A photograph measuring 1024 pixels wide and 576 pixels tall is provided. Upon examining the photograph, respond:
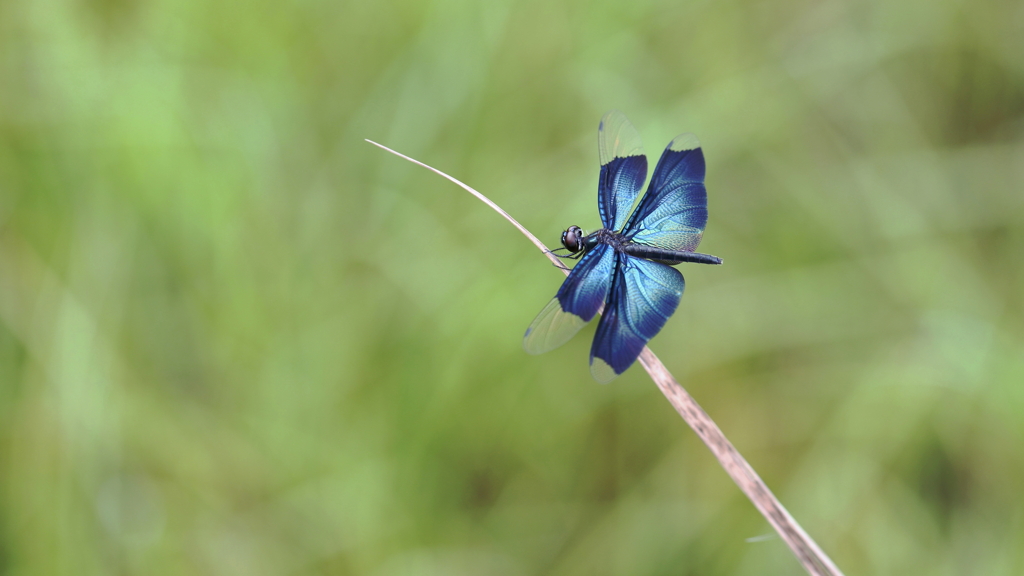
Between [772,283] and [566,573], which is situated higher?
[772,283]

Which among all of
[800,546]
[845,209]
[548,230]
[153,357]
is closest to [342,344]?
[153,357]

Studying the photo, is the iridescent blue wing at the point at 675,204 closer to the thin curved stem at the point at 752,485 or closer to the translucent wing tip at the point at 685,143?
the translucent wing tip at the point at 685,143

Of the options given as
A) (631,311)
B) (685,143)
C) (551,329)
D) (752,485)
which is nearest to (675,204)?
(685,143)

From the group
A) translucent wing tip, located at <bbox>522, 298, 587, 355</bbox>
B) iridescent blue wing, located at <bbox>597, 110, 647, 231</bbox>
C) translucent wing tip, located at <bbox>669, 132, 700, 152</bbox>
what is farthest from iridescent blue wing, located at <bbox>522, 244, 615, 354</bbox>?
translucent wing tip, located at <bbox>669, 132, 700, 152</bbox>

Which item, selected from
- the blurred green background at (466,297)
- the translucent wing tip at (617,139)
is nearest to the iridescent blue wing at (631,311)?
the translucent wing tip at (617,139)

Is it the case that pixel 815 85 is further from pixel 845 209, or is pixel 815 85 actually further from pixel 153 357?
pixel 153 357

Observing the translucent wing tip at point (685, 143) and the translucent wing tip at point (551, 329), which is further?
the translucent wing tip at point (685, 143)

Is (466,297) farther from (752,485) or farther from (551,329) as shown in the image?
(752,485)
